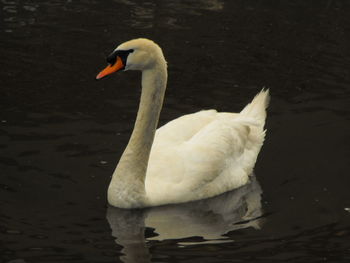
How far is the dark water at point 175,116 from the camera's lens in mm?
9930

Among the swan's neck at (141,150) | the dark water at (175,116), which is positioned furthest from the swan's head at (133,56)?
the dark water at (175,116)

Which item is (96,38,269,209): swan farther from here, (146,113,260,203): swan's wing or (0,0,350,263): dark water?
(0,0,350,263): dark water

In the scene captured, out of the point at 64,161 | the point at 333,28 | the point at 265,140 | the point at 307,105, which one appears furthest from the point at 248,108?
the point at 333,28

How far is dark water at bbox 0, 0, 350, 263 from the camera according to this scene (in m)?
9.93

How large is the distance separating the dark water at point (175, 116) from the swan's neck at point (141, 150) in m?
0.19

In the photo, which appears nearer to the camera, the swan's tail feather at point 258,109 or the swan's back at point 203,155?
the swan's back at point 203,155

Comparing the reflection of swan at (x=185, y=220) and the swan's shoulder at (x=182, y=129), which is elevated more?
the swan's shoulder at (x=182, y=129)

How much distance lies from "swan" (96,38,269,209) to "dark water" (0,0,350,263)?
0.18 m

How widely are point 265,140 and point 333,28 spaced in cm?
624

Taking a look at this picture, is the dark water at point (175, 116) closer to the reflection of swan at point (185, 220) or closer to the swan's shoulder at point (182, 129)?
the reflection of swan at point (185, 220)

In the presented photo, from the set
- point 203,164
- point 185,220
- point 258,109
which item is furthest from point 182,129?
point 185,220

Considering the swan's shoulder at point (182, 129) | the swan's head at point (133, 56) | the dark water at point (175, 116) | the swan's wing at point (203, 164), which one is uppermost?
the swan's head at point (133, 56)

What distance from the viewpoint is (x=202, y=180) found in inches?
441

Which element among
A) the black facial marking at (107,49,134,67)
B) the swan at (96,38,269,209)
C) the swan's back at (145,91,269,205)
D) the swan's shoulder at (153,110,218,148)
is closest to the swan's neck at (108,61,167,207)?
the swan at (96,38,269,209)
